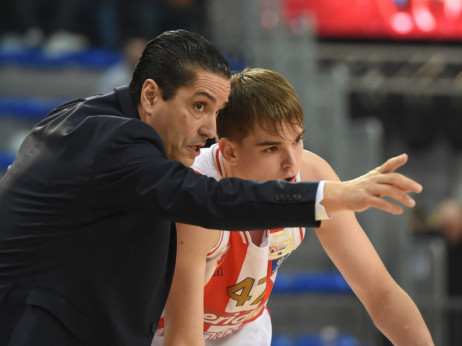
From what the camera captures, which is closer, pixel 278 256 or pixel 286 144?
pixel 286 144

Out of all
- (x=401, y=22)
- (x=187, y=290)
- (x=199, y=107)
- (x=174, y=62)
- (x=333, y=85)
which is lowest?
(x=187, y=290)

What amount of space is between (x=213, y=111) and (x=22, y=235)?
0.61m

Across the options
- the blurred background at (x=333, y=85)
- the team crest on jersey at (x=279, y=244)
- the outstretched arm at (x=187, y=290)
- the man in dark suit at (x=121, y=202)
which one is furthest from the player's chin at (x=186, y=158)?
the blurred background at (x=333, y=85)

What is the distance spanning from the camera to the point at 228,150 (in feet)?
8.91

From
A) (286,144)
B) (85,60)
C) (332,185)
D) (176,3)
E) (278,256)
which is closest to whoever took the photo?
(332,185)

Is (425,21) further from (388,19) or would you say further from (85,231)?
(85,231)

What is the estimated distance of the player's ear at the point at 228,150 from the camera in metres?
2.70

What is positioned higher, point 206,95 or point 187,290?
point 206,95

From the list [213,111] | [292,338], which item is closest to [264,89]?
[213,111]

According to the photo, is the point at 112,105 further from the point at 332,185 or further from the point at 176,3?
the point at 176,3

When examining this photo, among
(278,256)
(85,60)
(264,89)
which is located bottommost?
(278,256)

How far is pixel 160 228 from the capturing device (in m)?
2.27

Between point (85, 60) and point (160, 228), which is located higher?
point (85, 60)

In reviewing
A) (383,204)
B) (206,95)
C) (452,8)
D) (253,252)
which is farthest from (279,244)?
(452,8)
